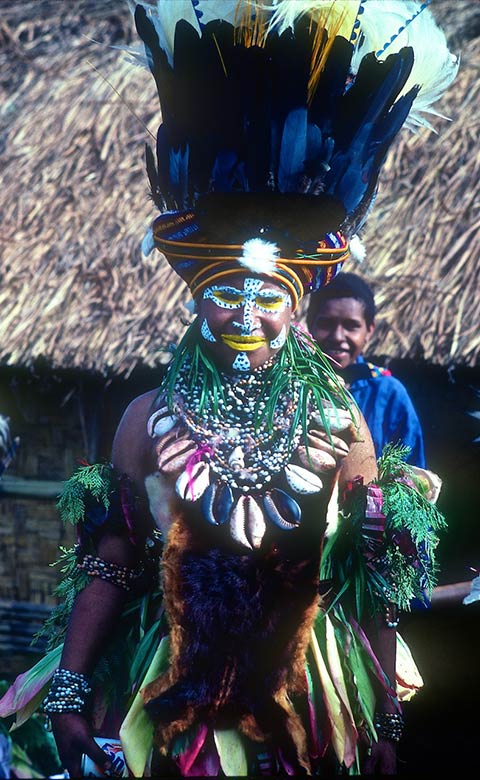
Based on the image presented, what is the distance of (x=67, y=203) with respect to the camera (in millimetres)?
5340

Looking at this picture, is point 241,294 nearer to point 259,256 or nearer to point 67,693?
point 259,256

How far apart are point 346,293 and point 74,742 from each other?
2.15 metres

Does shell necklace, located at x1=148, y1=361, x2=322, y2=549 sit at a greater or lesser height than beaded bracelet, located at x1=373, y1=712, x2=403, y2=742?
greater

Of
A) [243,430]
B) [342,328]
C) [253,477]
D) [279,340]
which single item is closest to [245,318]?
[279,340]

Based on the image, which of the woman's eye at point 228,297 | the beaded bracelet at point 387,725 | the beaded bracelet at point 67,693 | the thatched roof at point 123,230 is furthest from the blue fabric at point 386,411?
the beaded bracelet at point 67,693

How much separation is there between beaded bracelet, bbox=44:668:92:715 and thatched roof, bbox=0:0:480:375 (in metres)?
2.37

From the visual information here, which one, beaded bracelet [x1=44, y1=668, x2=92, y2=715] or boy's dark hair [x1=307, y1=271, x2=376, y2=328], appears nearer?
beaded bracelet [x1=44, y1=668, x2=92, y2=715]

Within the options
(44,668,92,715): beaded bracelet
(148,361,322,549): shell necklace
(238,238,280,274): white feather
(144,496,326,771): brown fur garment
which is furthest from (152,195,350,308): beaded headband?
(44,668,92,715): beaded bracelet

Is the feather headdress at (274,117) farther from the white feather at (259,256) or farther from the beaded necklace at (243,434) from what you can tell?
the beaded necklace at (243,434)

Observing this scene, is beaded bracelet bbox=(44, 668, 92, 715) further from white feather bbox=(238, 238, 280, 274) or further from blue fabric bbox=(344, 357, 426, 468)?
blue fabric bbox=(344, 357, 426, 468)

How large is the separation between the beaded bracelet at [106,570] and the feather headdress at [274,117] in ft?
2.42

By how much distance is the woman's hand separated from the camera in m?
2.19

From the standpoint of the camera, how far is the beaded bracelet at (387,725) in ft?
7.41

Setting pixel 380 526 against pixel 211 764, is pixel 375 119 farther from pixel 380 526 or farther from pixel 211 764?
pixel 211 764
